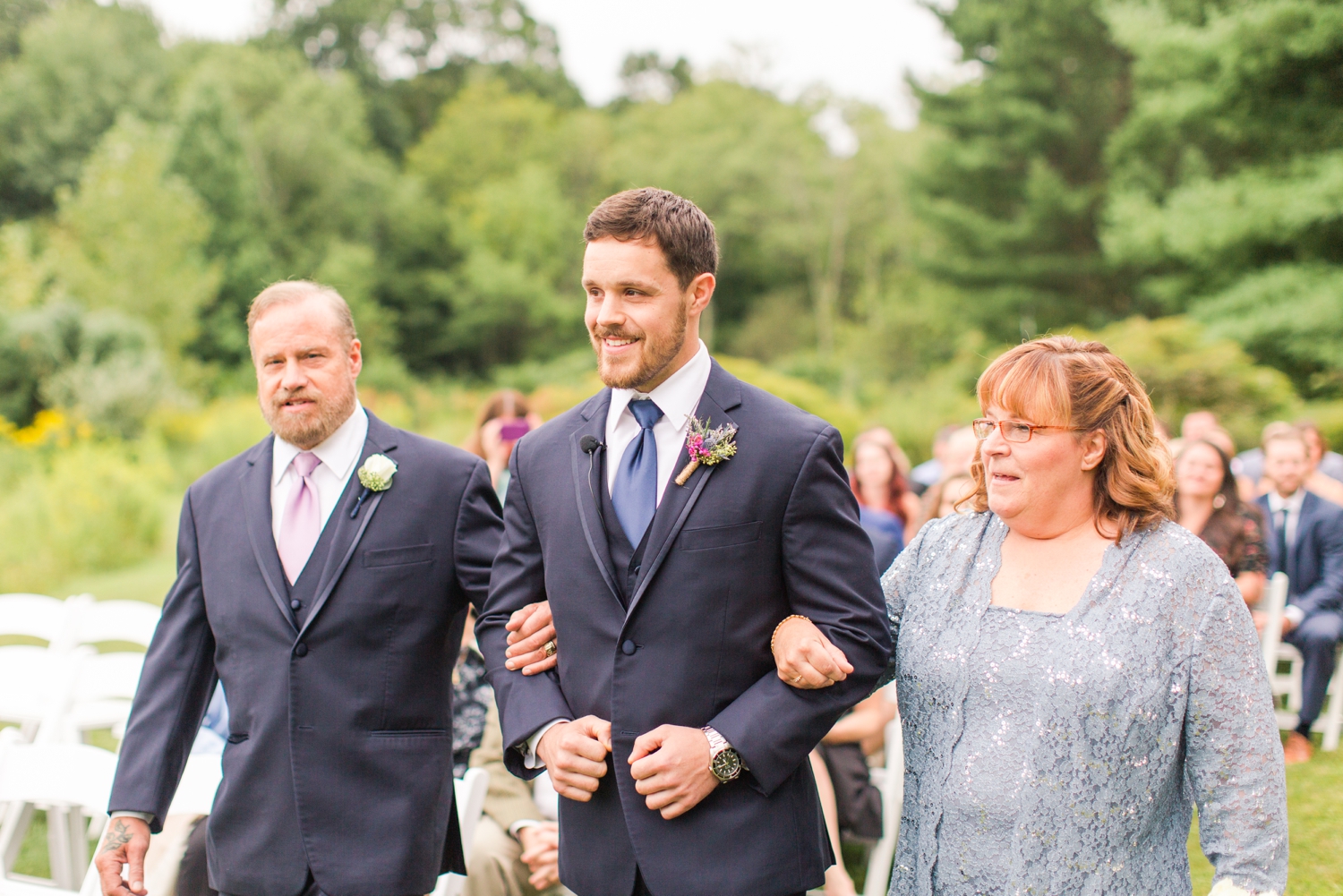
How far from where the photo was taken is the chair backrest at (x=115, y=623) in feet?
16.3

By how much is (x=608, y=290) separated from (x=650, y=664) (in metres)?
0.79

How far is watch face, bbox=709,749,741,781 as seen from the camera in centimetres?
203

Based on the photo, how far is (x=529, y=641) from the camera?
228 cm

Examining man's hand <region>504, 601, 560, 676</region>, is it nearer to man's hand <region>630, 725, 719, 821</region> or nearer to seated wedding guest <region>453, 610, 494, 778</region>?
man's hand <region>630, 725, 719, 821</region>

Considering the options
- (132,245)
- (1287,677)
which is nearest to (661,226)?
(1287,677)

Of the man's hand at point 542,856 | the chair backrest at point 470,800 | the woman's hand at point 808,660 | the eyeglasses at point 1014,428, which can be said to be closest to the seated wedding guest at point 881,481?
the man's hand at point 542,856

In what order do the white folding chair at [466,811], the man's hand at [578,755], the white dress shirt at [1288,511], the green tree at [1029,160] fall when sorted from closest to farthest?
1. the man's hand at [578,755]
2. the white folding chair at [466,811]
3. the white dress shirt at [1288,511]
4. the green tree at [1029,160]

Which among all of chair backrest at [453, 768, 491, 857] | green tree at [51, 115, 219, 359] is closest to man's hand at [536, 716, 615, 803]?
chair backrest at [453, 768, 491, 857]

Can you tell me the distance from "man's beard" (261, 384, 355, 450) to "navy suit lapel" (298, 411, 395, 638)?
12 cm

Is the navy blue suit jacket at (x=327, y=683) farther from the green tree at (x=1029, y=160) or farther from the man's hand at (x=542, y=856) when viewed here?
the green tree at (x=1029, y=160)

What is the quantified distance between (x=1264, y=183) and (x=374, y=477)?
17906mm

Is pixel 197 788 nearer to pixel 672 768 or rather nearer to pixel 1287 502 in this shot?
pixel 672 768

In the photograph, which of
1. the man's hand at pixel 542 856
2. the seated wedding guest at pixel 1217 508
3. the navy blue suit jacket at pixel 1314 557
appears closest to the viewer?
the man's hand at pixel 542 856

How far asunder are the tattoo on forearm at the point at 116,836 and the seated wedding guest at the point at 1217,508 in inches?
204
